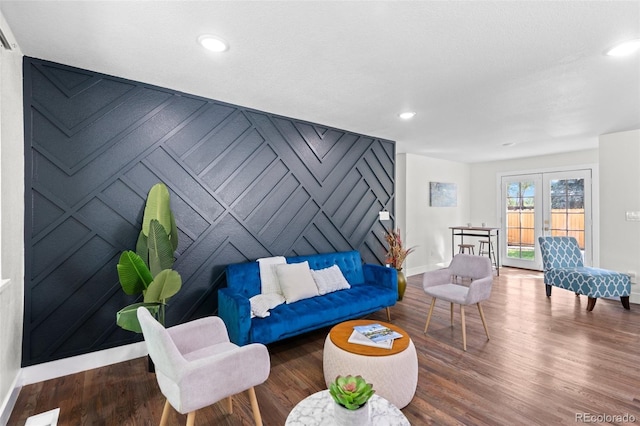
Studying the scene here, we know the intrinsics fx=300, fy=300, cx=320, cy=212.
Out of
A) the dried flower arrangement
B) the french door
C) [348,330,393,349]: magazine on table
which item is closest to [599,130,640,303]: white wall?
the french door

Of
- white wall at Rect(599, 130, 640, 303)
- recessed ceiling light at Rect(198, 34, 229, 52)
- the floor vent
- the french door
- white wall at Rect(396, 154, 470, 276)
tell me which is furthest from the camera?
white wall at Rect(396, 154, 470, 276)

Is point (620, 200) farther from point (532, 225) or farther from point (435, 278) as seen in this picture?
→ point (435, 278)

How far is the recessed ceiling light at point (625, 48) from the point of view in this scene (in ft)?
6.99

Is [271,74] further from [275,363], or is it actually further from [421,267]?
[421,267]

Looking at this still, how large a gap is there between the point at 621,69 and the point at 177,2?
3.47 m

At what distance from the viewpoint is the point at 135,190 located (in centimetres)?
279

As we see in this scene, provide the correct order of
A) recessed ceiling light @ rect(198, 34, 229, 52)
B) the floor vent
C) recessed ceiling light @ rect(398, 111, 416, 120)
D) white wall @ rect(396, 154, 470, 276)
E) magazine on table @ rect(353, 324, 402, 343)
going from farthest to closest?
1. white wall @ rect(396, 154, 470, 276)
2. recessed ceiling light @ rect(398, 111, 416, 120)
3. magazine on table @ rect(353, 324, 402, 343)
4. recessed ceiling light @ rect(198, 34, 229, 52)
5. the floor vent

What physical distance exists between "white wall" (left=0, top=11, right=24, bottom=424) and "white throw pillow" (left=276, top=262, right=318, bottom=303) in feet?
6.76

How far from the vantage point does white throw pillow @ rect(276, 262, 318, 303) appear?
3.15 metres

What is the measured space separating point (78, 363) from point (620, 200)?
6956 mm

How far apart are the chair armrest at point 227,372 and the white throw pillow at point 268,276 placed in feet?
4.89

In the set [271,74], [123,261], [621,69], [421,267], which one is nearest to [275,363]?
[123,261]

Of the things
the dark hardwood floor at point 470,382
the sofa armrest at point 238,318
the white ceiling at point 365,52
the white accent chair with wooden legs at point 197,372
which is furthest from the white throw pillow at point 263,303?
the white ceiling at point 365,52

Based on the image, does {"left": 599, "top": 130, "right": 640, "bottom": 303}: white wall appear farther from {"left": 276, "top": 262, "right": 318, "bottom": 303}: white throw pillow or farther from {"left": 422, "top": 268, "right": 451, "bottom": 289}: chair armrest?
{"left": 276, "top": 262, "right": 318, "bottom": 303}: white throw pillow
